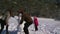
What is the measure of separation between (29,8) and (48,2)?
378 centimetres

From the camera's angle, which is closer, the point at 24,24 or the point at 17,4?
the point at 24,24

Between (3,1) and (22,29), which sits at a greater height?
(22,29)

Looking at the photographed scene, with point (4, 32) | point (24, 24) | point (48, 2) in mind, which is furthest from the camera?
point (48, 2)

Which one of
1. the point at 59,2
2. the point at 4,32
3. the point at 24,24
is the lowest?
the point at 59,2

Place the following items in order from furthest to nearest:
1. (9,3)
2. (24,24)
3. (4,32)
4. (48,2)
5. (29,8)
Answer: (48,2)
(29,8)
(9,3)
(4,32)
(24,24)

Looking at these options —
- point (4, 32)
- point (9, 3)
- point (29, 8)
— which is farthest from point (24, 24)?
point (29, 8)

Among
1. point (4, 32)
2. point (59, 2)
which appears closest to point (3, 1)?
point (59, 2)

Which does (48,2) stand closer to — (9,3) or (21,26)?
(9,3)

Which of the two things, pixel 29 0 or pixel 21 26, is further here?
pixel 29 0

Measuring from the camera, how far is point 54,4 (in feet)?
115

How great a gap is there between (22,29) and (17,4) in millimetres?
19382

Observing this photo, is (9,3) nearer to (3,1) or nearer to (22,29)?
(3,1)

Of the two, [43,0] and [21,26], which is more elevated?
[21,26]

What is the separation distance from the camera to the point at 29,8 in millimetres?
32062
